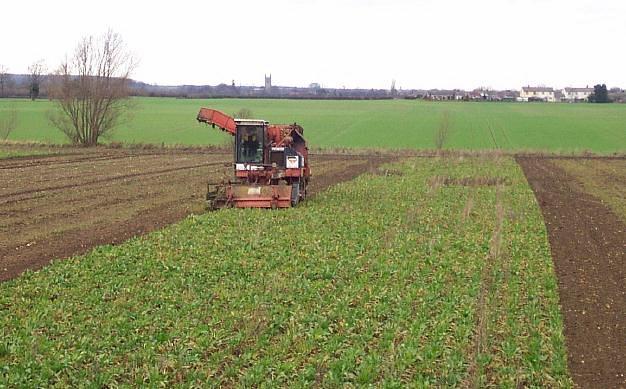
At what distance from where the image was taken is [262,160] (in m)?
23.0

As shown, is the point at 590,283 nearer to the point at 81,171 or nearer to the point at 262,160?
the point at 262,160

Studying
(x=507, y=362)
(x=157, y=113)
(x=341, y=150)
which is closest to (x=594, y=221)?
(x=507, y=362)

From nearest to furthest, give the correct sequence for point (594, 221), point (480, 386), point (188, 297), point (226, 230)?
point (480, 386) < point (188, 297) < point (226, 230) < point (594, 221)

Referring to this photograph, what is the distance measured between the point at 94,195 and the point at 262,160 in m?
6.42

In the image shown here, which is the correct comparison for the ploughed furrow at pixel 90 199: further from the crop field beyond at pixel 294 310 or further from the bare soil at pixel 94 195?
the crop field beyond at pixel 294 310

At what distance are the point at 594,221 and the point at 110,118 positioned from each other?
1520 inches

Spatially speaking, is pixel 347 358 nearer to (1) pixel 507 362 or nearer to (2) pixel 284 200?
(1) pixel 507 362

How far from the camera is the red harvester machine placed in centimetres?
2186

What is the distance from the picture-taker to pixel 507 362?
8969 millimetres

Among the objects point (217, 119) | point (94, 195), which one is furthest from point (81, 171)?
point (217, 119)

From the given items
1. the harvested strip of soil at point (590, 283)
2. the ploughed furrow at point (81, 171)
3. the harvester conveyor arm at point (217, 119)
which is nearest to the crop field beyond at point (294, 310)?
the harvested strip of soil at point (590, 283)

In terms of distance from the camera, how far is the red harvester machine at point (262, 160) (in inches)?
861

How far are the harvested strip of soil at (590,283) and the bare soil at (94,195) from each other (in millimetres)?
9357

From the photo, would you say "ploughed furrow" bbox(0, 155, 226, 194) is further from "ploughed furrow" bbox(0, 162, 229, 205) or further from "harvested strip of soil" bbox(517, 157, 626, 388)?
"harvested strip of soil" bbox(517, 157, 626, 388)
